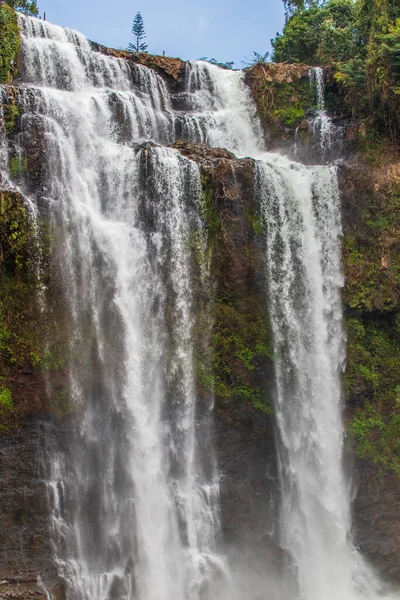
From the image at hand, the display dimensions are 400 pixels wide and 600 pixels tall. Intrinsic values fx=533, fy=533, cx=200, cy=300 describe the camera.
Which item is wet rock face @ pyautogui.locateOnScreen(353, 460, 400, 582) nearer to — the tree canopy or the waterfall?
the waterfall

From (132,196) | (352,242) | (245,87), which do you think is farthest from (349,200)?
(245,87)

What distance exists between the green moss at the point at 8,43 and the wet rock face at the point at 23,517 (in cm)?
1093

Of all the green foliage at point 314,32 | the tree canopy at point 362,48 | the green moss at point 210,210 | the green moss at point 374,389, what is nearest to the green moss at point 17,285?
the green moss at point 210,210

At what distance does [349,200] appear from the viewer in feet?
52.0

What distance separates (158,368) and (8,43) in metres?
11.5

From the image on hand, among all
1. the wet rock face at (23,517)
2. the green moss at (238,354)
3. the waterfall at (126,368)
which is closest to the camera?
the wet rock face at (23,517)

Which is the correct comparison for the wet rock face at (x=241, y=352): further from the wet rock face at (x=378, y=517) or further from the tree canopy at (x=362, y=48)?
the tree canopy at (x=362, y=48)

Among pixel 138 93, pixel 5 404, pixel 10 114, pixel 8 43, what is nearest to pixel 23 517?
pixel 5 404

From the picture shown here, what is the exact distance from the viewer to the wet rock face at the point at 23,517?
12.0 metres

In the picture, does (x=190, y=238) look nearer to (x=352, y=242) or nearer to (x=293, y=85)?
(x=352, y=242)

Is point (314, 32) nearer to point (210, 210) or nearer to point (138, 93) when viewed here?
point (138, 93)

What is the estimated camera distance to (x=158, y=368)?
13.9 metres

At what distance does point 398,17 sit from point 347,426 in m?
13.8

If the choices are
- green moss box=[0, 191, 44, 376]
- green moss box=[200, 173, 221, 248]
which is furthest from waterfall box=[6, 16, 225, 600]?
green moss box=[0, 191, 44, 376]
